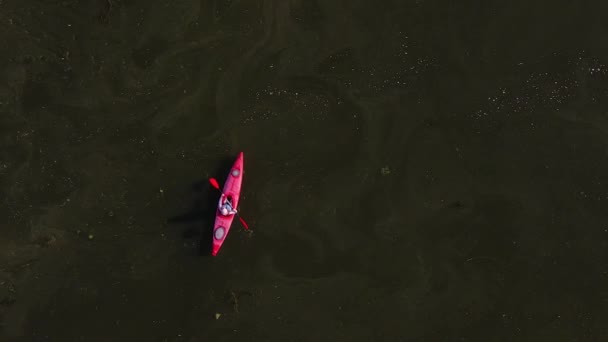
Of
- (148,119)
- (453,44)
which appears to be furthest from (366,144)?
(148,119)

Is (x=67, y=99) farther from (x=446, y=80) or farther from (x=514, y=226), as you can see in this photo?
(x=514, y=226)

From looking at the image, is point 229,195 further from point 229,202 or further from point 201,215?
point 201,215

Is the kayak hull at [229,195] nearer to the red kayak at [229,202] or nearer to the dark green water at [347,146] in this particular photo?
the red kayak at [229,202]

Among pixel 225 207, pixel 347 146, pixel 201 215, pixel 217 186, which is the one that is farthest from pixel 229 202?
pixel 347 146

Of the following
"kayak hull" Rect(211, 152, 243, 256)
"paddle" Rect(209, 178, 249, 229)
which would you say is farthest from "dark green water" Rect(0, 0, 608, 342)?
"kayak hull" Rect(211, 152, 243, 256)

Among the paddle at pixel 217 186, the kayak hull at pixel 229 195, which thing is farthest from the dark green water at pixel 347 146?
the kayak hull at pixel 229 195

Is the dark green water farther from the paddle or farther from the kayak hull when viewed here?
the kayak hull
